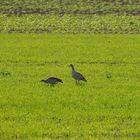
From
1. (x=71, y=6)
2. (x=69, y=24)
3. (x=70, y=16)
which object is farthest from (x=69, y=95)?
(x=71, y=6)

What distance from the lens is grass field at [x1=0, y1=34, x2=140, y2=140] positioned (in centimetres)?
1520

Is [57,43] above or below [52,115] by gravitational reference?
above

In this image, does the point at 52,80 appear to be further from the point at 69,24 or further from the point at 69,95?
the point at 69,24

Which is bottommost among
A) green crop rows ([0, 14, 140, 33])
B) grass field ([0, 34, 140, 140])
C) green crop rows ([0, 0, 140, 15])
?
grass field ([0, 34, 140, 140])

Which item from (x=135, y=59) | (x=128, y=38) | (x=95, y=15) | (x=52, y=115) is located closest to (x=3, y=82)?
(x=52, y=115)

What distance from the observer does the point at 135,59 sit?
32.8 metres

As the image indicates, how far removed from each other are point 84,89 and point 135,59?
11.3m

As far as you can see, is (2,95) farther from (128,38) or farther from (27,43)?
(128,38)

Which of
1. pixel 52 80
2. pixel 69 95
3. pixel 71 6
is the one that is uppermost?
pixel 71 6

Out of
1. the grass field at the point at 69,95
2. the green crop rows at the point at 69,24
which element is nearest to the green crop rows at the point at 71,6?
the green crop rows at the point at 69,24

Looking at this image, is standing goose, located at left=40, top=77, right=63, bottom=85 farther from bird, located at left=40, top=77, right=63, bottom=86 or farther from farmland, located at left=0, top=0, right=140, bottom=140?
farmland, located at left=0, top=0, right=140, bottom=140

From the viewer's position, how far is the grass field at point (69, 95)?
15.2 metres

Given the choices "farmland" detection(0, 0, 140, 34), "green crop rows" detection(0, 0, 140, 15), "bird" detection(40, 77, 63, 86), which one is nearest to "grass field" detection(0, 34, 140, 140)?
"bird" detection(40, 77, 63, 86)

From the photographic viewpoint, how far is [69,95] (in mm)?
20375
